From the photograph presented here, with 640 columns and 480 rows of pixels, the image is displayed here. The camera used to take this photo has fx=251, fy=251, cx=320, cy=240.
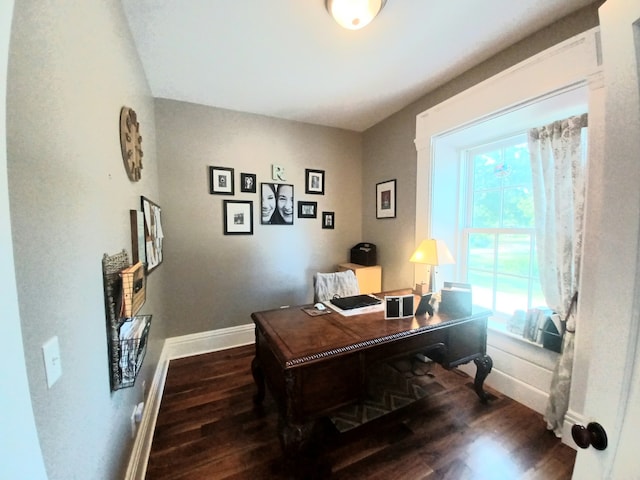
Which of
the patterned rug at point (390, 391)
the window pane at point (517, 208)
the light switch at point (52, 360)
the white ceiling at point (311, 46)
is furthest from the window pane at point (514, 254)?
the light switch at point (52, 360)

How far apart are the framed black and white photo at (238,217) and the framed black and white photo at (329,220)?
2.95ft

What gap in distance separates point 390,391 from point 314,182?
89.8 inches

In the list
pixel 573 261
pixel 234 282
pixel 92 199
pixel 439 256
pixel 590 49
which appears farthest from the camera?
pixel 234 282

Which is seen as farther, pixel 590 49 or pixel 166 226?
pixel 166 226

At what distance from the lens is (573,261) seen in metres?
1.61

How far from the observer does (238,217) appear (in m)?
2.75

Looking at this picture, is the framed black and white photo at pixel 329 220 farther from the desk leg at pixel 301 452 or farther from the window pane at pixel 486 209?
the desk leg at pixel 301 452

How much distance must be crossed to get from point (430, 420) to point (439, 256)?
3.77 ft

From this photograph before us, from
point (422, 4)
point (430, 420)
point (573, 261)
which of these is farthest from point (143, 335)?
point (573, 261)

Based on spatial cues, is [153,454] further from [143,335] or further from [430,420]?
[430,420]

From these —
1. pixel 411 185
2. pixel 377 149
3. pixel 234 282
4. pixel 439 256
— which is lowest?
pixel 234 282

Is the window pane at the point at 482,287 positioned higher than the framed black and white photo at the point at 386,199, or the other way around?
the framed black and white photo at the point at 386,199

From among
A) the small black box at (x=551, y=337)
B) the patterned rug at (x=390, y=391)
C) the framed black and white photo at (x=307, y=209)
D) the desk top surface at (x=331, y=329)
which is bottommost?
the patterned rug at (x=390, y=391)

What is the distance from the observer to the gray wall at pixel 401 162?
5.89 feet
